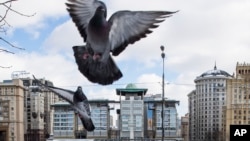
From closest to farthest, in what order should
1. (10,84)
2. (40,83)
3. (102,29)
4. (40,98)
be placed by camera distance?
(102,29) → (40,83) → (10,84) → (40,98)

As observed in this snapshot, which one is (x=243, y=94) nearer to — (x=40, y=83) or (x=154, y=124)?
(x=154, y=124)

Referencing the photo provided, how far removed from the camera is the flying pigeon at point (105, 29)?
4064 mm

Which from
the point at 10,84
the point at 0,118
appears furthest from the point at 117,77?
the point at 0,118

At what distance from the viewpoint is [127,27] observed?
4.10 metres

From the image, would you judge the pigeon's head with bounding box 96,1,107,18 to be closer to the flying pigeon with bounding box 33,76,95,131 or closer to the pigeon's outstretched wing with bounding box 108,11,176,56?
the pigeon's outstretched wing with bounding box 108,11,176,56

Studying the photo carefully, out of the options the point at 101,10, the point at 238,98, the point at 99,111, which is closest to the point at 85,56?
the point at 101,10

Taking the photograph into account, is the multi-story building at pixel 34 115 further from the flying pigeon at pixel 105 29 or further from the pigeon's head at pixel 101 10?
the pigeon's head at pixel 101 10

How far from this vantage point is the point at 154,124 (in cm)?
2364

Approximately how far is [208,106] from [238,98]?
41.6 ft

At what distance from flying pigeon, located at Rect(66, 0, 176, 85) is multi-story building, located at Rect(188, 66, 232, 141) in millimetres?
29775

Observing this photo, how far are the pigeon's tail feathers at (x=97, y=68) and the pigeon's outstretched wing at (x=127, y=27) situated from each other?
0.12 metres

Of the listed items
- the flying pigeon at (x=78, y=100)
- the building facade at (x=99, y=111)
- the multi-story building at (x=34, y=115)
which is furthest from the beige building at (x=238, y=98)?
the flying pigeon at (x=78, y=100)

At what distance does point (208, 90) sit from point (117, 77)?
32.7 metres

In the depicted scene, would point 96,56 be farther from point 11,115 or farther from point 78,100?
point 11,115
